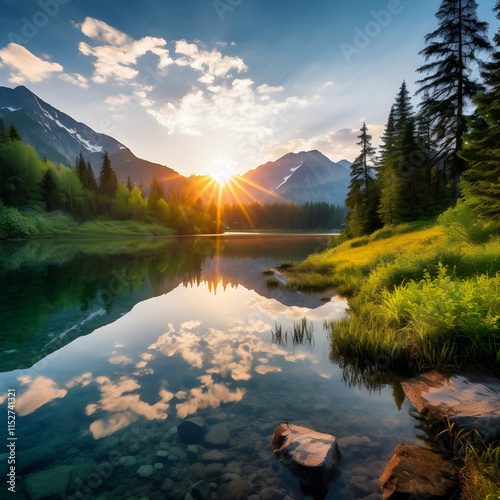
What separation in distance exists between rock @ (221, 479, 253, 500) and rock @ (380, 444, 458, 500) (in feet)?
5.91

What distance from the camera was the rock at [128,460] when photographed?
4134 mm

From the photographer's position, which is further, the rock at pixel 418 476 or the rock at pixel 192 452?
the rock at pixel 192 452

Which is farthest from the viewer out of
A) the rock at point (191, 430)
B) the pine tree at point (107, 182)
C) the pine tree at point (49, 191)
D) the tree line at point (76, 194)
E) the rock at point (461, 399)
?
the pine tree at point (107, 182)

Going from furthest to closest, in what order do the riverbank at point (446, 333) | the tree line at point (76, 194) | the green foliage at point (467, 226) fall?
the tree line at point (76, 194)
the green foliage at point (467, 226)
the riverbank at point (446, 333)

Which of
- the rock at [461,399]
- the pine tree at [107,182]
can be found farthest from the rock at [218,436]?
the pine tree at [107,182]

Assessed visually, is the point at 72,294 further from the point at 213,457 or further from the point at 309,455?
the point at 309,455

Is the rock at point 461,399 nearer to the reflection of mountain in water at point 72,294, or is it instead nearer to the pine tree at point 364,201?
the reflection of mountain in water at point 72,294

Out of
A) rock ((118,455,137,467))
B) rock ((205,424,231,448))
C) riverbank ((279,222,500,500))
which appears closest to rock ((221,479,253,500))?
rock ((205,424,231,448))

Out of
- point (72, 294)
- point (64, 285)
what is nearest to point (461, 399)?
point (72, 294)

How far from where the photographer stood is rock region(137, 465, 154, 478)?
155 inches

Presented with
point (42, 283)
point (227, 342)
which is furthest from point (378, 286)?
point (42, 283)

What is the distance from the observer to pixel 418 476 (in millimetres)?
3479

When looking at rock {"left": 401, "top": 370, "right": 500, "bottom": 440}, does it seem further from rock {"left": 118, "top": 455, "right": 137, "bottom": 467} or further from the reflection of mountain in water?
the reflection of mountain in water

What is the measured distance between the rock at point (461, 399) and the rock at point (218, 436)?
3689mm
